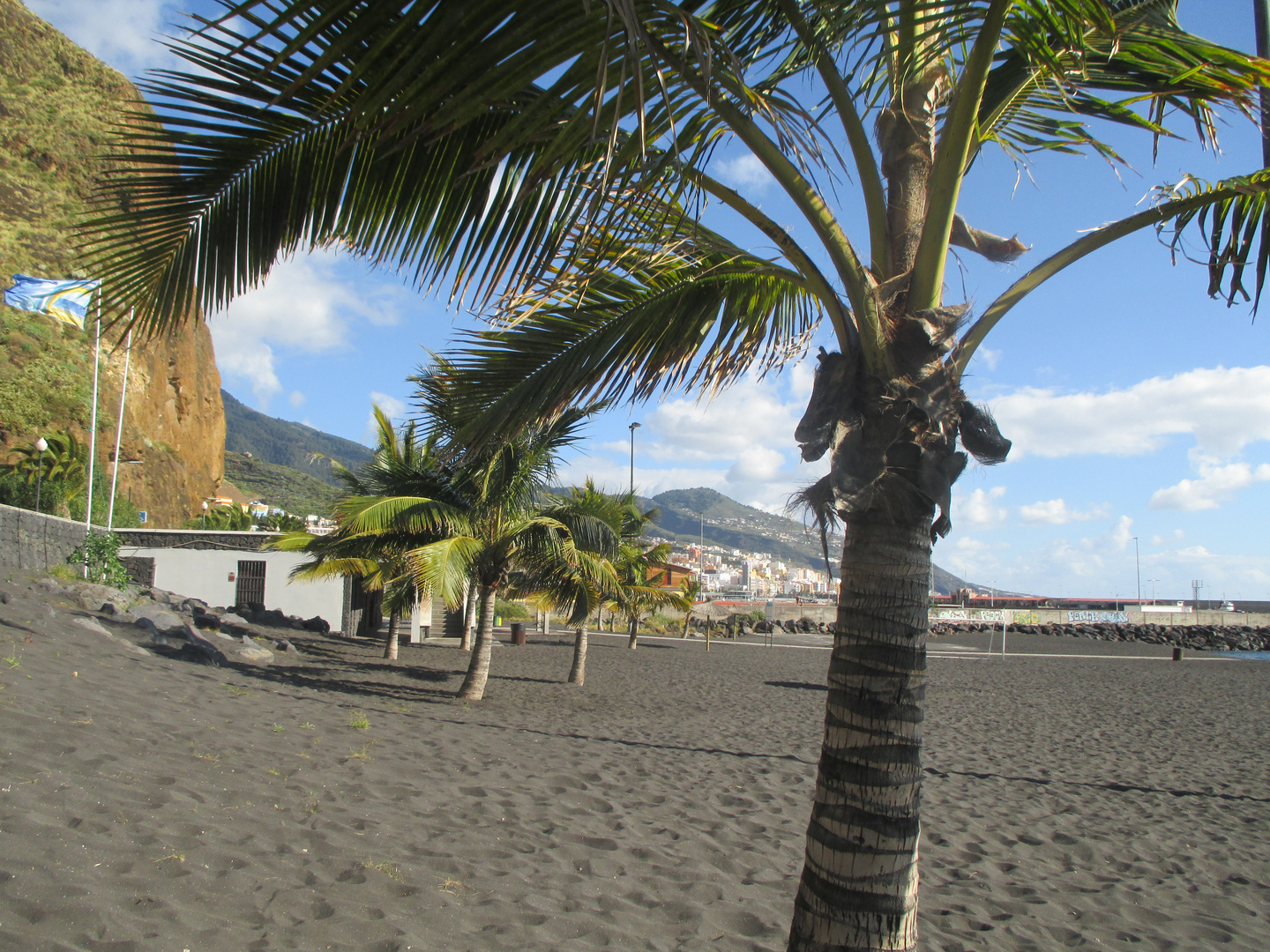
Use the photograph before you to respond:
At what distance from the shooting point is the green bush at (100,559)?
1578 centimetres

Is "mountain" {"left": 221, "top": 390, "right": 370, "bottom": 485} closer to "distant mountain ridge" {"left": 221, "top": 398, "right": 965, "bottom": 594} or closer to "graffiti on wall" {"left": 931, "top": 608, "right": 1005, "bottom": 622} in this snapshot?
"distant mountain ridge" {"left": 221, "top": 398, "right": 965, "bottom": 594}

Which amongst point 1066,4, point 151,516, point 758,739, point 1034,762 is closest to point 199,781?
point 1066,4

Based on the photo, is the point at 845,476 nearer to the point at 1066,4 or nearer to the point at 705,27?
the point at 705,27

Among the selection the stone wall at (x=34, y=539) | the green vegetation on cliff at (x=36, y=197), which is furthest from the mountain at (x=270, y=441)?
Result: the stone wall at (x=34, y=539)

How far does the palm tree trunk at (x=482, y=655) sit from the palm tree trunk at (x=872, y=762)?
10.2 meters

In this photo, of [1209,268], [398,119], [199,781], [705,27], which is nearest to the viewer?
[398,119]

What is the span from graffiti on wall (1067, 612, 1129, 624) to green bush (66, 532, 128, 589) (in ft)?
190

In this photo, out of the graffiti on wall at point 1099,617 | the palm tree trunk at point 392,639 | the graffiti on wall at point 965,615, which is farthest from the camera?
the graffiti on wall at point 1099,617

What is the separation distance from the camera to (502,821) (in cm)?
579

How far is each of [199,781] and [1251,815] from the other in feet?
32.4

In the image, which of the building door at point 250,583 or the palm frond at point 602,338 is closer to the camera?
the palm frond at point 602,338

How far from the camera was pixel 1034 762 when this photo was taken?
9.59 m

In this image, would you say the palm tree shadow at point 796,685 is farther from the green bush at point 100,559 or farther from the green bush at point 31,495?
the green bush at point 31,495

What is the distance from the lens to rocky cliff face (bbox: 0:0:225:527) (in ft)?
77.7
